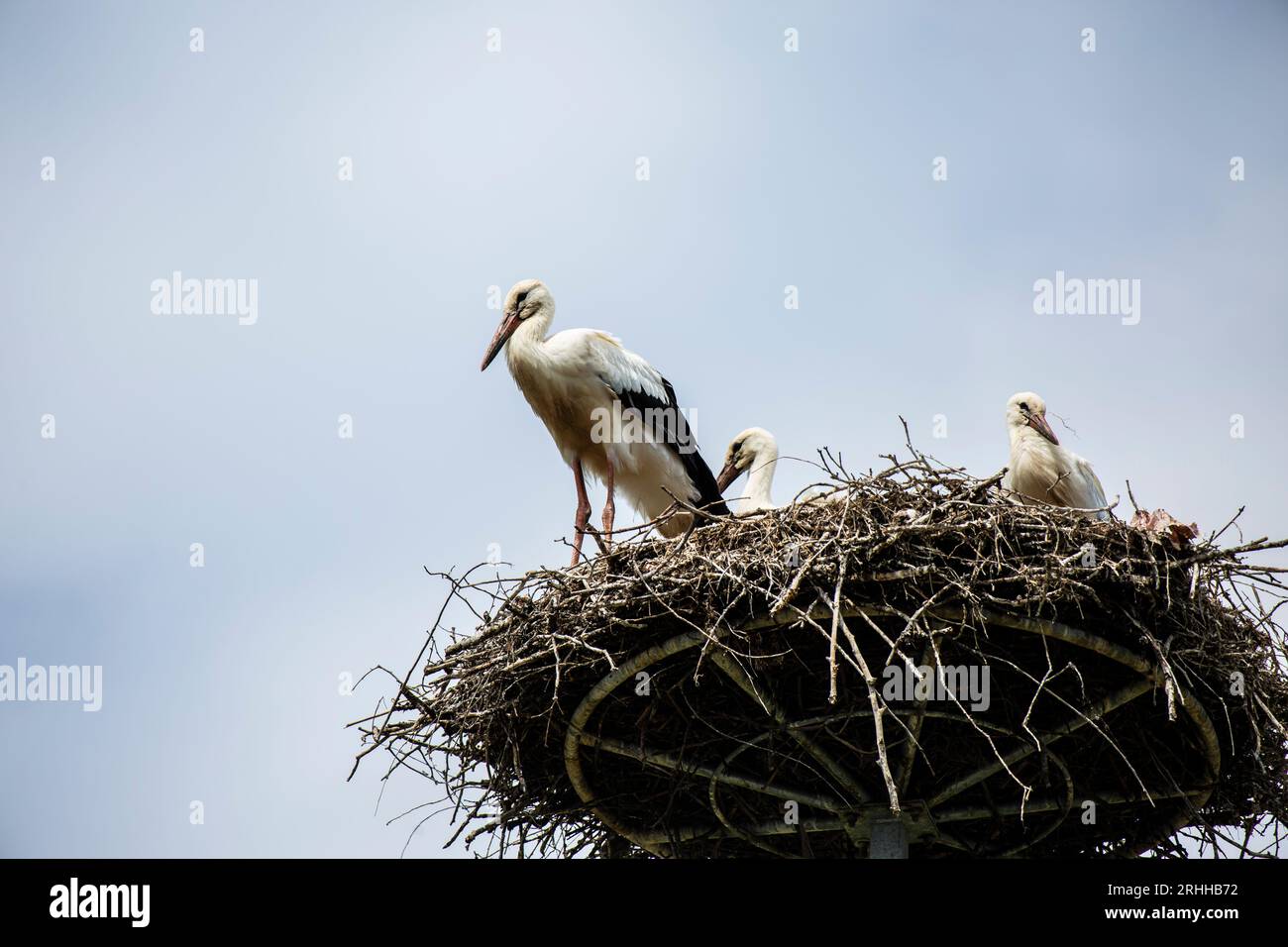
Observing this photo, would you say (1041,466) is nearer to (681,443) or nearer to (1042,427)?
(1042,427)

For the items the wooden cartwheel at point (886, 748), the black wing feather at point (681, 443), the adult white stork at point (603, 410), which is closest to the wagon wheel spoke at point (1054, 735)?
the wooden cartwheel at point (886, 748)

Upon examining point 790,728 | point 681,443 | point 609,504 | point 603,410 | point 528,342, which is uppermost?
point 528,342

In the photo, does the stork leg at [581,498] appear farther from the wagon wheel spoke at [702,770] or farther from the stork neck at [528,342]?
the wagon wheel spoke at [702,770]

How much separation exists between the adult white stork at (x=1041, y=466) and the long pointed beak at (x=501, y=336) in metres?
2.65

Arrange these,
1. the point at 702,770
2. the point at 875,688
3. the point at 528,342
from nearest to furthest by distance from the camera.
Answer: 1. the point at 875,688
2. the point at 702,770
3. the point at 528,342

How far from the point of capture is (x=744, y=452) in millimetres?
7926

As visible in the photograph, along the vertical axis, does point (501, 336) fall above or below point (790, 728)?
above

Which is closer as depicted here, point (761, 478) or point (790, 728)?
point (790, 728)

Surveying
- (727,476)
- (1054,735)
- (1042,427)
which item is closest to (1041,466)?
(1042,427)

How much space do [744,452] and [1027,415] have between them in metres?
1.48
